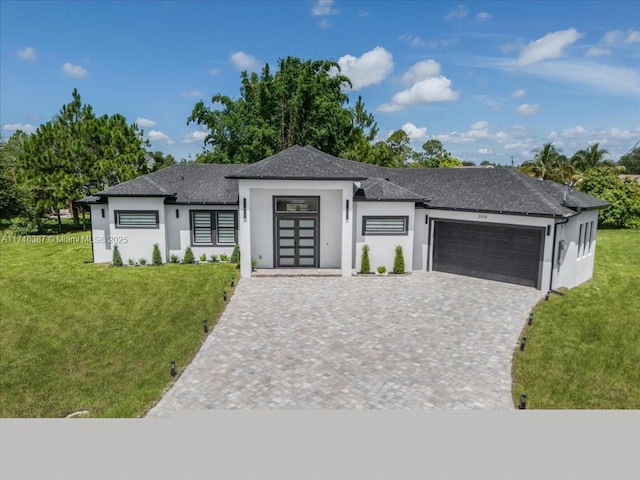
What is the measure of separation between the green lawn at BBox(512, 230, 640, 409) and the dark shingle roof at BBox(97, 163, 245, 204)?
1411cm

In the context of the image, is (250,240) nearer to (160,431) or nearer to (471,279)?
(471,279)

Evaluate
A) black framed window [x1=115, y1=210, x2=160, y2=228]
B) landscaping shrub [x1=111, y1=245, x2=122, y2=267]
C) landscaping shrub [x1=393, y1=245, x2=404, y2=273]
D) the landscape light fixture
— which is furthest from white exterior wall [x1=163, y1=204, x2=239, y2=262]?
the landscape light fixture

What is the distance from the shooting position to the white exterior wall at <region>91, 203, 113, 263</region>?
20.1m

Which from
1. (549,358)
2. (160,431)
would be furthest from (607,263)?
(160,431)

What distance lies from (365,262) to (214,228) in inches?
301

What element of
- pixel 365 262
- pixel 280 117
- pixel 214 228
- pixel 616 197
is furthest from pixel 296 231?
pixel 616 197

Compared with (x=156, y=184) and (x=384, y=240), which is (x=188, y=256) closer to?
(x=156, y=184)

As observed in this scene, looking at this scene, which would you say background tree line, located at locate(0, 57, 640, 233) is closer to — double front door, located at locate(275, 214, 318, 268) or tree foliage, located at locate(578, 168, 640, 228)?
tree foliage, located at locate(578, 168, 640, 228)

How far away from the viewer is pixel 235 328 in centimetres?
1169

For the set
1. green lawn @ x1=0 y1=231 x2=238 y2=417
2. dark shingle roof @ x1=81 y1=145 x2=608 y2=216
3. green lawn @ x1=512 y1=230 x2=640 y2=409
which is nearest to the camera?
green lawn @ x1=512 y1=230 x2=640 y2=409

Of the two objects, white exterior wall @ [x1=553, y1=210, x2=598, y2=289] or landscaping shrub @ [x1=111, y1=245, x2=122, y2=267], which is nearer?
white exterior wall @ [x1=553, y1=210, x2=598, y2=289]

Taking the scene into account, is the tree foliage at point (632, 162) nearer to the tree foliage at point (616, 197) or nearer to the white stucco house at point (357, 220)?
the tree foliage at point (616, 197)

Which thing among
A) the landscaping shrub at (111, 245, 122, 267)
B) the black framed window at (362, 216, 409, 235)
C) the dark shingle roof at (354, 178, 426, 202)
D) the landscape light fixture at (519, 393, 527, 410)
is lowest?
the landscape light fixture at (519, 393, 527, 410)

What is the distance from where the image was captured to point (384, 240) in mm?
17953
